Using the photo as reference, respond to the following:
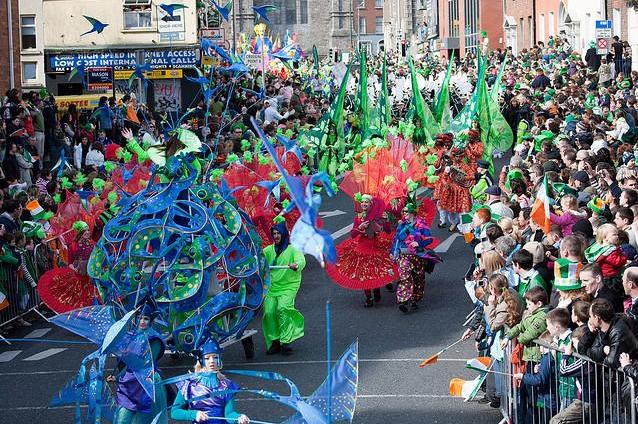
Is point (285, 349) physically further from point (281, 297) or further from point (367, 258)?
point (367, 258)

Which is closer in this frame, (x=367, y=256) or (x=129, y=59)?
(x=367, y=256)

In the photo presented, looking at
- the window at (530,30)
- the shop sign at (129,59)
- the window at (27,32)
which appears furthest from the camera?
the window at (530,30)

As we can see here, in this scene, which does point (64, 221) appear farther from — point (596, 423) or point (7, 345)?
point (596, 423)

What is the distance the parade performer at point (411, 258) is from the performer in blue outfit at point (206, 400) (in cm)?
702

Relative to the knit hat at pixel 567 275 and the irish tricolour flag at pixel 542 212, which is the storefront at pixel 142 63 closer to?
the irish tricolour flag at pixel 542 212

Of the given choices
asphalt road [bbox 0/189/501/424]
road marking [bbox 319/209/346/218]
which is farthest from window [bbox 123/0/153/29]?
asphalt road [bbox 0/189/501/424]

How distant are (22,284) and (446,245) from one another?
7065 millimetres

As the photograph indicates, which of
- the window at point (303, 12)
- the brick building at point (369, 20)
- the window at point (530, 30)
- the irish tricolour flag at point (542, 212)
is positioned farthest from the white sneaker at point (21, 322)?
the brick building at point (369, 20)

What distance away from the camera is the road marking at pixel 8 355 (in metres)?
14.7

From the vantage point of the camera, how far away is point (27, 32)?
117 ft

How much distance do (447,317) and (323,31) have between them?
12287 cm

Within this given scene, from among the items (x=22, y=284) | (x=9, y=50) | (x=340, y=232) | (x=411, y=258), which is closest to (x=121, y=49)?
(x=9, y=50)

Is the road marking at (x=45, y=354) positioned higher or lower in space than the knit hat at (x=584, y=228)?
lower

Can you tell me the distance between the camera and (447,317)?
1588cm
